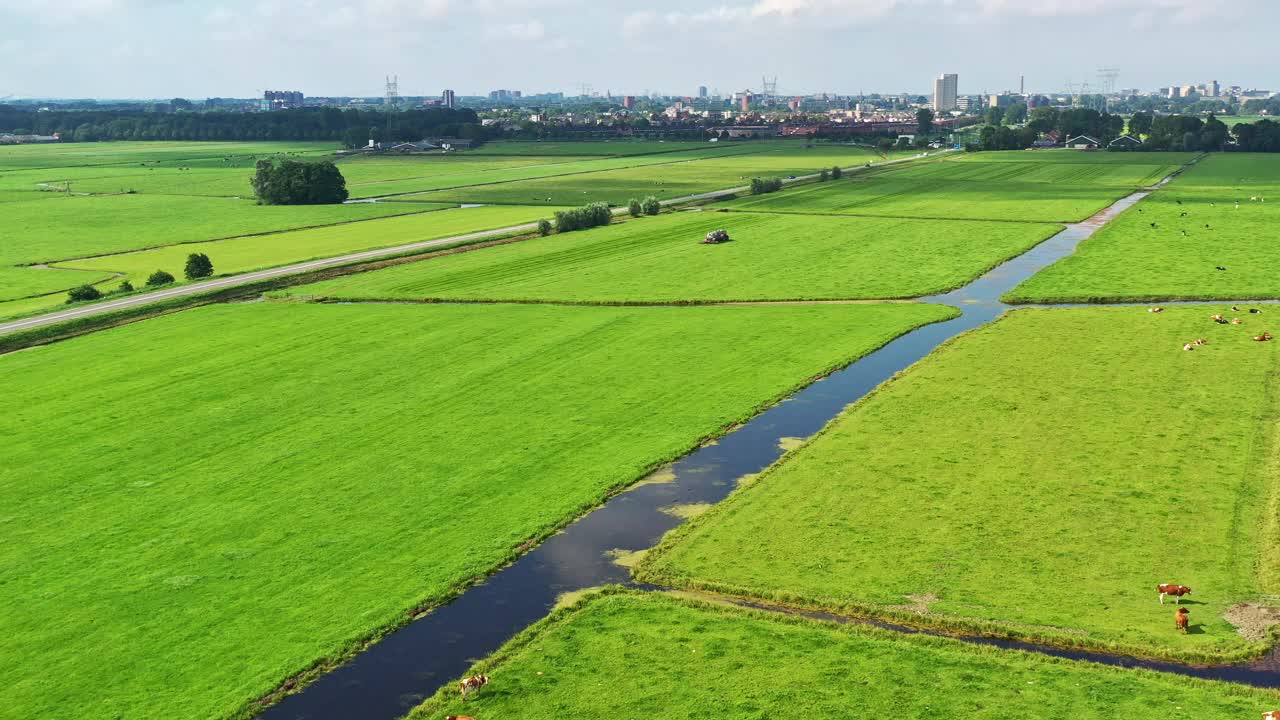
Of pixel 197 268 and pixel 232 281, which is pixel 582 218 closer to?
pixel 197 268

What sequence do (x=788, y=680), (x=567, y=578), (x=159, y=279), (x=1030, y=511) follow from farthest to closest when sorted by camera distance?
1. (x=159, y=279)
2. (x=1030, y=511)
3. (x=567, y=578)
4. (x=788, y=680)

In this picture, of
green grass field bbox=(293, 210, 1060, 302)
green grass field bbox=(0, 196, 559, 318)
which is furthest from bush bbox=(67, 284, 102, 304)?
green grass field bbox=(293, 210, 1060, 302)

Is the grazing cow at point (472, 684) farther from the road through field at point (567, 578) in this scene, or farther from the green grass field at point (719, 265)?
the green grass field at point (719, 265)

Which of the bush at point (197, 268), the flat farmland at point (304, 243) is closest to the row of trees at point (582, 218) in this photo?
the flat farmland at point (304, 243)

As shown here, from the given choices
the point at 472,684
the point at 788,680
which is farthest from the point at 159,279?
the point at 788,680

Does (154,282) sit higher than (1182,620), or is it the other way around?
(154,282)
